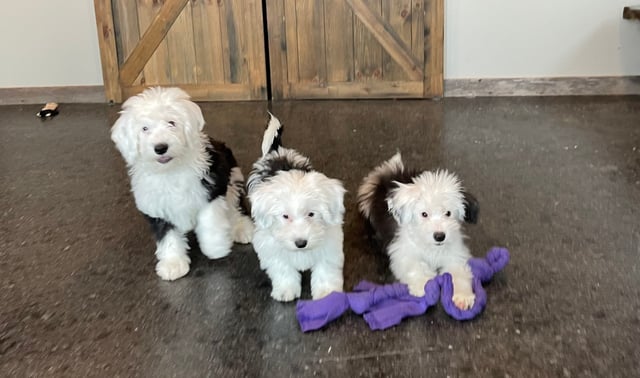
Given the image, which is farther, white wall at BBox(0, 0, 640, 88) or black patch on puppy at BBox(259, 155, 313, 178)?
white wall at BBox(0, 0, 640, 88)

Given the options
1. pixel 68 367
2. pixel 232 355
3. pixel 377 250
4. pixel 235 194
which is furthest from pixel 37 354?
pixel 377 250

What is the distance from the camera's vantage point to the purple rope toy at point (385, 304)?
2242 mm

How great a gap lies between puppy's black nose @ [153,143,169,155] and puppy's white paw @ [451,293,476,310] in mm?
1126

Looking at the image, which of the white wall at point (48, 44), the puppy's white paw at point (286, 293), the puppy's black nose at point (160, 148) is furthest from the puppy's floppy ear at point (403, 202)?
the white wall at point (48, 44)

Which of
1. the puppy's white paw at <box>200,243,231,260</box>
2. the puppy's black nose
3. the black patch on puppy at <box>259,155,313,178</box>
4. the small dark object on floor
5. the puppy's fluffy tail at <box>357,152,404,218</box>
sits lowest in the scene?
the puppy's white paw at <box>200,243,231,260</box>

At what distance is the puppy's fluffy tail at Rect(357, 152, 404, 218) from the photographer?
276cm

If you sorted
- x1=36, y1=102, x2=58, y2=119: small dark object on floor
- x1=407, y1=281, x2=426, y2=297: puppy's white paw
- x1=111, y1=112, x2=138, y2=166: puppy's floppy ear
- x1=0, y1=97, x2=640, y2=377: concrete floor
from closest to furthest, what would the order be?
x1=0, y1=97, x2=640, y2=377: concrete floor
x1=407, y1=281, x2=426, y2=297: puppy's white paw
x1=111, y1=112, x2=138, y2=166: puppy's floppy ear
x1=36, y1=102, x2=58, y2=119: small dark object on floor

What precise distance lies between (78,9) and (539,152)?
13.1 ft

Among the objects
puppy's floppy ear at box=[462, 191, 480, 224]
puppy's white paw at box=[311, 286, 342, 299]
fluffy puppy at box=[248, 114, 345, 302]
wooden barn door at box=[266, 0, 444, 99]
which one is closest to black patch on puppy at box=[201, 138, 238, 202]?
fluffy puppy at box=[248, 114, 345, 302]

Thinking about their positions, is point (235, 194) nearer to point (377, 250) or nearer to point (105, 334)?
point (377, 250)

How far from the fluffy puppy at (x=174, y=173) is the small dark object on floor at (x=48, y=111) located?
131 inches

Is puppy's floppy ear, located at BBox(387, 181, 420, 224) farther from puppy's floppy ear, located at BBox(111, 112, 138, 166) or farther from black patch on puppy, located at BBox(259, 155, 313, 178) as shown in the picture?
puppy's floppy ear, located at BBox(111, 112, 138, 166)

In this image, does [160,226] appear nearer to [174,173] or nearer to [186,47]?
[174,173]

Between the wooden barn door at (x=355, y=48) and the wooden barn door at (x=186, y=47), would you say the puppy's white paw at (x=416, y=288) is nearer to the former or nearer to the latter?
the wooden barn door at (x=355, y=48)
